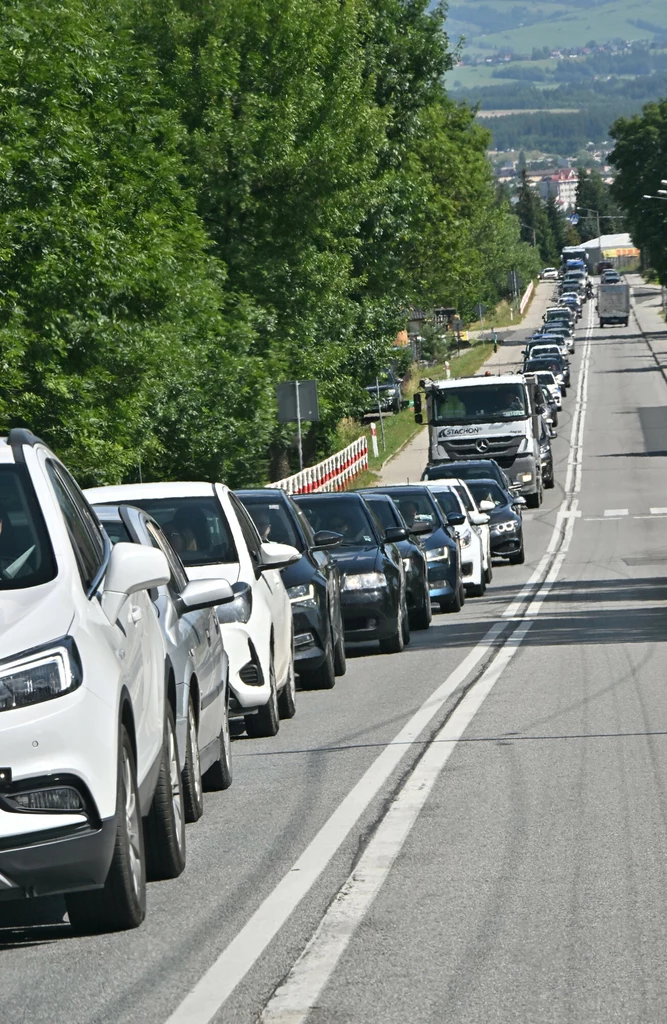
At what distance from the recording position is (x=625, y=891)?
680cm

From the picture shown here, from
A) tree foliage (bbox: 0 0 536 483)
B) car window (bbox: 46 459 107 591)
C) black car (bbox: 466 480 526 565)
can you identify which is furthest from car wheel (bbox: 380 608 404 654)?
black car (bbox: 466 480 526 565)

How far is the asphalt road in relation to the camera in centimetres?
549

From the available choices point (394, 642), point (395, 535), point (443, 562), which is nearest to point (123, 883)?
point (394, 642)

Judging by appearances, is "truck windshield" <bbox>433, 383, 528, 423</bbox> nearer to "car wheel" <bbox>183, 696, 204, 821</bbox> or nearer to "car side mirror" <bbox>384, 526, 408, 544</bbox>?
"car side mirror" <bbox>384, 526, 408, 544</bbox>

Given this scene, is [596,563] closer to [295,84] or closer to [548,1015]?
[295,84]

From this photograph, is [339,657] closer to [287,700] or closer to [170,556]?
[287,700]

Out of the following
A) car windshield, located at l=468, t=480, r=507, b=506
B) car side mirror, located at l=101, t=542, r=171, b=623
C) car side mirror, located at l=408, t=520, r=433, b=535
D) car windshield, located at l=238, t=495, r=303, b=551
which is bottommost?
car windshield, located at l=468, t=480, r=507, b=506

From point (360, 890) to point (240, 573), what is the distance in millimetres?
4940

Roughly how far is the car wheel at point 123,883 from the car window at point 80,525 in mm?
629

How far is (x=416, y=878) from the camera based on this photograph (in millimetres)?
7164

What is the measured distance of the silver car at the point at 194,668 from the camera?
795cm

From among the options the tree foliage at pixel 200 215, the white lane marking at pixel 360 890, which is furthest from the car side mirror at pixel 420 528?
the white lane marking at pixel 360 890

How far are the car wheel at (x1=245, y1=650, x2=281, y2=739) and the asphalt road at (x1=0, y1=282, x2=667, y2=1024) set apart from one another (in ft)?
0.70

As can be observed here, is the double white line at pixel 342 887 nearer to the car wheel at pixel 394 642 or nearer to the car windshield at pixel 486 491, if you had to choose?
the car wheel at pixel 394 642
